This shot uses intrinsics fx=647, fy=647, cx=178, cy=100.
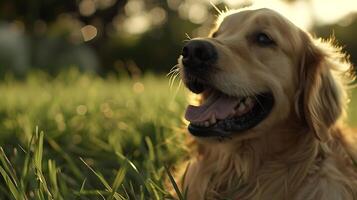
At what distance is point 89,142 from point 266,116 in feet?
6.02

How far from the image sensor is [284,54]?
371 cm

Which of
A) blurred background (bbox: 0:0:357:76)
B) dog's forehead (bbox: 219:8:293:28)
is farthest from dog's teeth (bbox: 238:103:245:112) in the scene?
blurred background (bbox: 0:0:357:76)

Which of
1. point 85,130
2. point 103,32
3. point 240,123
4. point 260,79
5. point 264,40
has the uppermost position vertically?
point 264,40

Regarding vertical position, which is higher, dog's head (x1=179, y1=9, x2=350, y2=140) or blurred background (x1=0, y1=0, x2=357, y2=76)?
dog's head (x1=179, y1=9, x2=350, y2=140)

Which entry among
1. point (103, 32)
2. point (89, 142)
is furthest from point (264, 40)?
point (103, 32)

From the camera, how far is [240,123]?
3.53 metres

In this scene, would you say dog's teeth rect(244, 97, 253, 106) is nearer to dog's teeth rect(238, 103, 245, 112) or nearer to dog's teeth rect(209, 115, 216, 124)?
dog's teeth rect(238, 103, 245, 112)

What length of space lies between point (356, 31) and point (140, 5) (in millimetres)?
12959

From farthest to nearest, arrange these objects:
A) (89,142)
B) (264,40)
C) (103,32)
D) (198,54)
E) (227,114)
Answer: (103,32)
(89,142)
(264,40)
(227,114)
(198,54)

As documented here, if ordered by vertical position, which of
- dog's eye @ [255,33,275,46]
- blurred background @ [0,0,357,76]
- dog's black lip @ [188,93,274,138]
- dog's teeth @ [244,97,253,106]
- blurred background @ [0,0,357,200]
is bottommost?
blurred background @ [0,0,357,76]

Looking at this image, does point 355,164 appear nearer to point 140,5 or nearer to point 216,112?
point 216,112

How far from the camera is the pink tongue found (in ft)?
11.6

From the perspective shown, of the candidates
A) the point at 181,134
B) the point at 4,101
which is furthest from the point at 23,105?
the point at 181,134

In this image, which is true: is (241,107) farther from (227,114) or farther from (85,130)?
(85,130)
